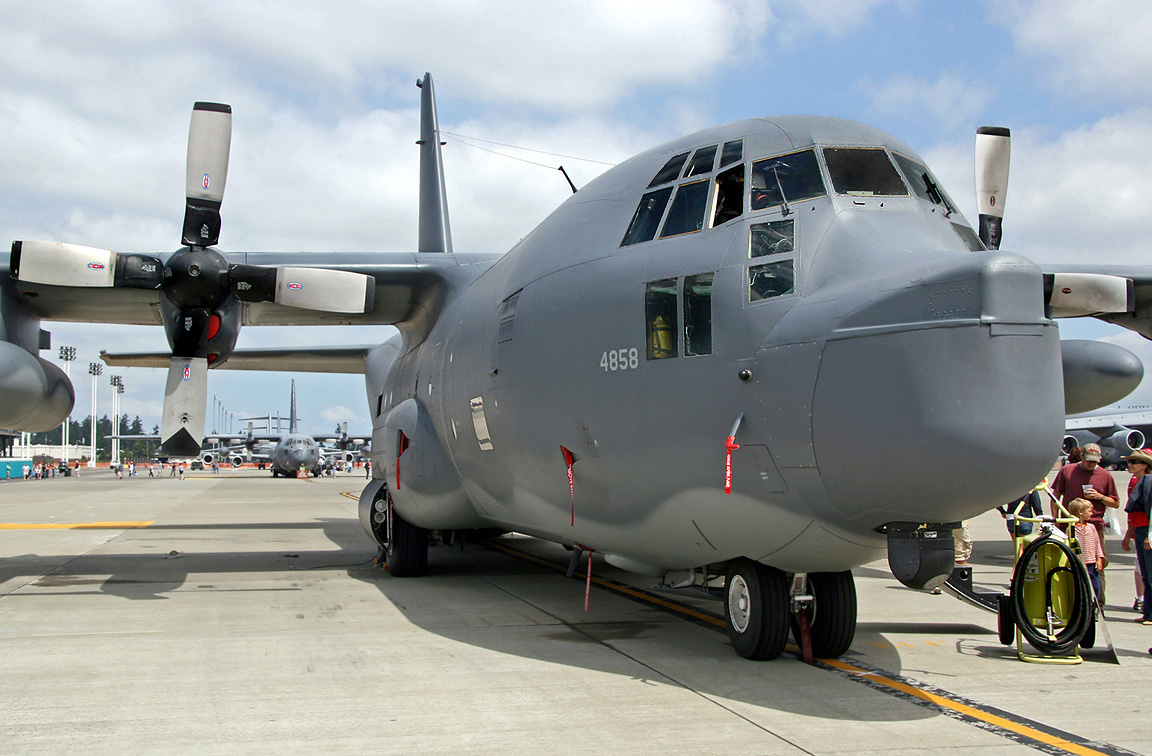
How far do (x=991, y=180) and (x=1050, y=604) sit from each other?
3.78 metres

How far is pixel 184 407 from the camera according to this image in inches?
416

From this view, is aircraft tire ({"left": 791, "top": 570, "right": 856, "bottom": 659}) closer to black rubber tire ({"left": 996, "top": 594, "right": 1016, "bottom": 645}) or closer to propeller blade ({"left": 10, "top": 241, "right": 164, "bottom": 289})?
black rubber tire ({"left": 996, "top": 594, "right": 1016, "bottom": 645})

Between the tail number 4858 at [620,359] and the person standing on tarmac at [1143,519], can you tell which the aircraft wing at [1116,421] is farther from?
the tail number 4858 at [620,359]

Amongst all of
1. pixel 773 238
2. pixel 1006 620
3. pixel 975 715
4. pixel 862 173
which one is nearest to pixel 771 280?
pixel 773 238

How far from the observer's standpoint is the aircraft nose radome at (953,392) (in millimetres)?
4453

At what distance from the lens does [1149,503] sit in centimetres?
811

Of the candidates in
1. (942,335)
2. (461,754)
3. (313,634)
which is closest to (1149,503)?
(942,335)

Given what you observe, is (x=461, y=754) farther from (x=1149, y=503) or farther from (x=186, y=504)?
(x=186, y=504)

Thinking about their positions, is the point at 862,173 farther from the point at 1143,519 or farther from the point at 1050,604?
the point at 1143,519

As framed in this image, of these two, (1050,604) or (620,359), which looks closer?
(620,359)

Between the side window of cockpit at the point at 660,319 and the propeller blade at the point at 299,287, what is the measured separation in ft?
17.1

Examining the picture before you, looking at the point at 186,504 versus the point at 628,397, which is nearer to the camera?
the point at 628,397

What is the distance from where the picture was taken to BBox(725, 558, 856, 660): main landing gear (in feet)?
20.0

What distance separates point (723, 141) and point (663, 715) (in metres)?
3.90
